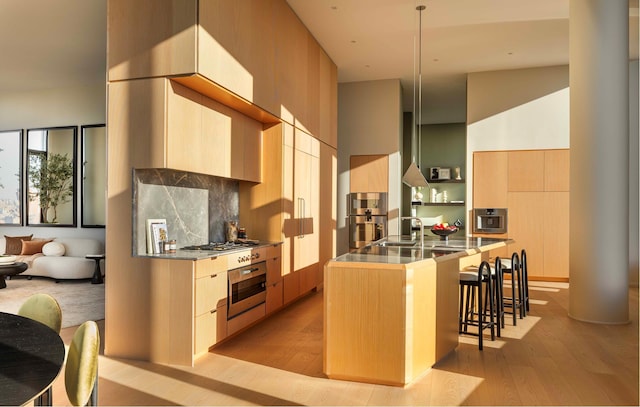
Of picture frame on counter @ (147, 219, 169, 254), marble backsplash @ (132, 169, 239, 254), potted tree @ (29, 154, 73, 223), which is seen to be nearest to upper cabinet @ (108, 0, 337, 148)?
marble backsplash @ (132, 169, 239, 254)

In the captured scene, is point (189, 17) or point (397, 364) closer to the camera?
point (397, 364)

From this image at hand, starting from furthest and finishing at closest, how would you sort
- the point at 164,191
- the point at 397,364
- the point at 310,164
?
the point at 310,164
the point at 164,191
the point at 397,364

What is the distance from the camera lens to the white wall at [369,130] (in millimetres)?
8500

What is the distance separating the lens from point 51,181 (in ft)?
27.6

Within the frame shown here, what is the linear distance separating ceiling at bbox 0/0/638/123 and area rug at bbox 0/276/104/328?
3273 millimetres

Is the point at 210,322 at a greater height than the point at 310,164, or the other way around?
the point at 310,164

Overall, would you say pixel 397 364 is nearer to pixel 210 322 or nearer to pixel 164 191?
pixel 210 322

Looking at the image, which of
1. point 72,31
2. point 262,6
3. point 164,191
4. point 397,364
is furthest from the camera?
point 72,31

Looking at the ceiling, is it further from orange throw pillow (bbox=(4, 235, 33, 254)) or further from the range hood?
orange throw pillow (bbox=(4, 235, 33, 254))

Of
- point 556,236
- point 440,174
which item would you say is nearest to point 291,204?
point 556,236

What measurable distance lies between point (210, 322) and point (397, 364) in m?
1.50

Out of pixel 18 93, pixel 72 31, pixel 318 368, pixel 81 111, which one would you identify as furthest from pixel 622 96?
pixel 18 93

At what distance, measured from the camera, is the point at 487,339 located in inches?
171

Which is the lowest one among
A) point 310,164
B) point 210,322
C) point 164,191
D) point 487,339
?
point 487,339
